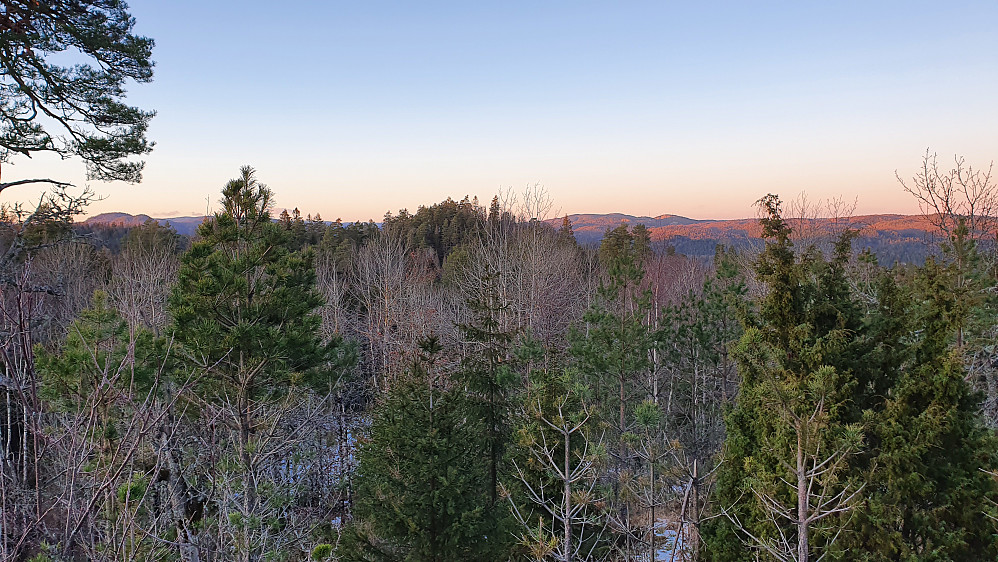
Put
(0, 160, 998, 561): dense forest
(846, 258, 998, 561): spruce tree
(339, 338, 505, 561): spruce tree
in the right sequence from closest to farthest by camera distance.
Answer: (0, 160, 998, 561): dense forest → (846, 258, 998, 561): spruce tree → (339, 338, 505, 561): spruce tree

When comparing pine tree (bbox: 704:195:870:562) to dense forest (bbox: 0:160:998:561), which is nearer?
dense forest (bbox: 0:160:998:561)

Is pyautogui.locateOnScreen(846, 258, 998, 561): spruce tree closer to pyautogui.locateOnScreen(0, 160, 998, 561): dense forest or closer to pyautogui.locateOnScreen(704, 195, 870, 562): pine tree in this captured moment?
pyautogui.locateOnScreen(0, 160, 998, 561): dense forest

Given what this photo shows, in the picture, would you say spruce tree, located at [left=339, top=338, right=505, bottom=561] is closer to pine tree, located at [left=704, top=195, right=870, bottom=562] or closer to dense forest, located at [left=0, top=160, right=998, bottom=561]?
dense forest, located at [left=0, top=160, right=998, bottom=561]

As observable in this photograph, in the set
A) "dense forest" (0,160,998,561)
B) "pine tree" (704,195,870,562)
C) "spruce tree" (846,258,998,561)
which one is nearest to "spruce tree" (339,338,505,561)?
"dense forest" (0,160,998,561)

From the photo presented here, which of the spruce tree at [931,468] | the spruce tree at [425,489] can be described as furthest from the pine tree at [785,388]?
the spruce tree at [425,489]

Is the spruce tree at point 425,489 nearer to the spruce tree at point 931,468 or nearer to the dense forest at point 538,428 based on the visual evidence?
the dense forest at point 538,428

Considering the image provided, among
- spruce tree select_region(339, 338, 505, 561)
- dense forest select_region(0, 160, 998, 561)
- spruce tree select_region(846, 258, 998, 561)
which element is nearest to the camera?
dense forest select_region(0, 160, 998, 561)

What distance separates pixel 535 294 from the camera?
835 inches

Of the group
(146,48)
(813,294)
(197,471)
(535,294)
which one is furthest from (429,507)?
(535,294)

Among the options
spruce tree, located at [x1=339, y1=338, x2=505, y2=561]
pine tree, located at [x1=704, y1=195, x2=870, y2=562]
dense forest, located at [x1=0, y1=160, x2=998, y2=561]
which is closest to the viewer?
dense forest, located at [x1=0, y1=160, x2=998, y2=561]

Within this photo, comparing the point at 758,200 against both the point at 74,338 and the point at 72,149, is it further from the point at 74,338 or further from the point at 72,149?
the point at 72,149

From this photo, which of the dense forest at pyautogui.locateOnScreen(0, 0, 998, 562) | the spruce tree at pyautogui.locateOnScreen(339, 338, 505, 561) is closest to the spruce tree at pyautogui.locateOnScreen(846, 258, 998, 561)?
the dense forest at pyautogui.locateOnScreen(0, 0, 998, 562)

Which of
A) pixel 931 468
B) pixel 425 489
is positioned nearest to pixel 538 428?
pixel 425 489

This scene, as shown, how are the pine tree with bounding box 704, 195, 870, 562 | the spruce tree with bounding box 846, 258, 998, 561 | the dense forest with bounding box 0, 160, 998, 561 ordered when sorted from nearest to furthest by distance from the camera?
1. the dense forest with bounding box 0, 160, 998, 561
2. the spruce tree with bounding box 846, 258, 998, 561
3. the pine tree with bounding box 704, 195, 870, 562
